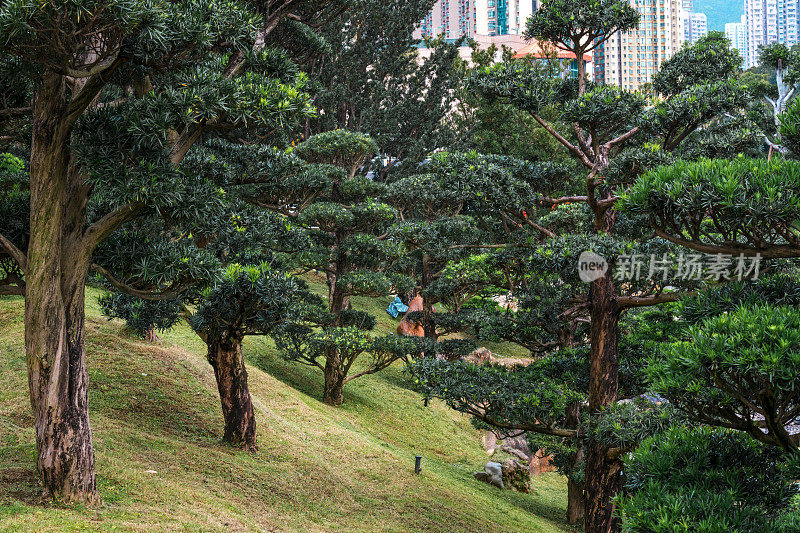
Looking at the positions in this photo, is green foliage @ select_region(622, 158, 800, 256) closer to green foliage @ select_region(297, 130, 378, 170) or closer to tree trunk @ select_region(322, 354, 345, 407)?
tree trunk @ select_region(322, 354, 345, 407)

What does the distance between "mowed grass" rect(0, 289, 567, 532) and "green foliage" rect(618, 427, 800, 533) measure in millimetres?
4207

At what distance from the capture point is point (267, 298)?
7484mm

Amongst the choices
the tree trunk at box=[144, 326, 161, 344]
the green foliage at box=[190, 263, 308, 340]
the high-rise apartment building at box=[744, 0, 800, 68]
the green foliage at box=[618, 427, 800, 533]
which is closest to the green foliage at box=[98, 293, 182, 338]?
the green foliage at box=[190, 263, 308, 340]

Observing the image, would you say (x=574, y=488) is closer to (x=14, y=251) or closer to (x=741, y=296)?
(x=741, y=296)

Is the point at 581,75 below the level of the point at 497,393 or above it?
above

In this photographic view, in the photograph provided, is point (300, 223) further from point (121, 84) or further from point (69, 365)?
point (69, 365)

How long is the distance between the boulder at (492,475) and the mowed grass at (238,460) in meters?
0.20

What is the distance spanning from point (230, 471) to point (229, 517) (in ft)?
5.08

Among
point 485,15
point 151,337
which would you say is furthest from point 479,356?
point 485,15

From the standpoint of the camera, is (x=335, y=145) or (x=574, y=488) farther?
(x=335, y=145)

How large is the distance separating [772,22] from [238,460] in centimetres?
18216

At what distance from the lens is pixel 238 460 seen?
871 cm

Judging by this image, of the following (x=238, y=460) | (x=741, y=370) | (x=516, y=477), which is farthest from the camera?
(x=516, y=477)

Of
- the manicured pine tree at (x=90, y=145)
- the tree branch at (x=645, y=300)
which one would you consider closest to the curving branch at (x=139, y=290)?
the manicured pine tree at (x=90, y=145)
